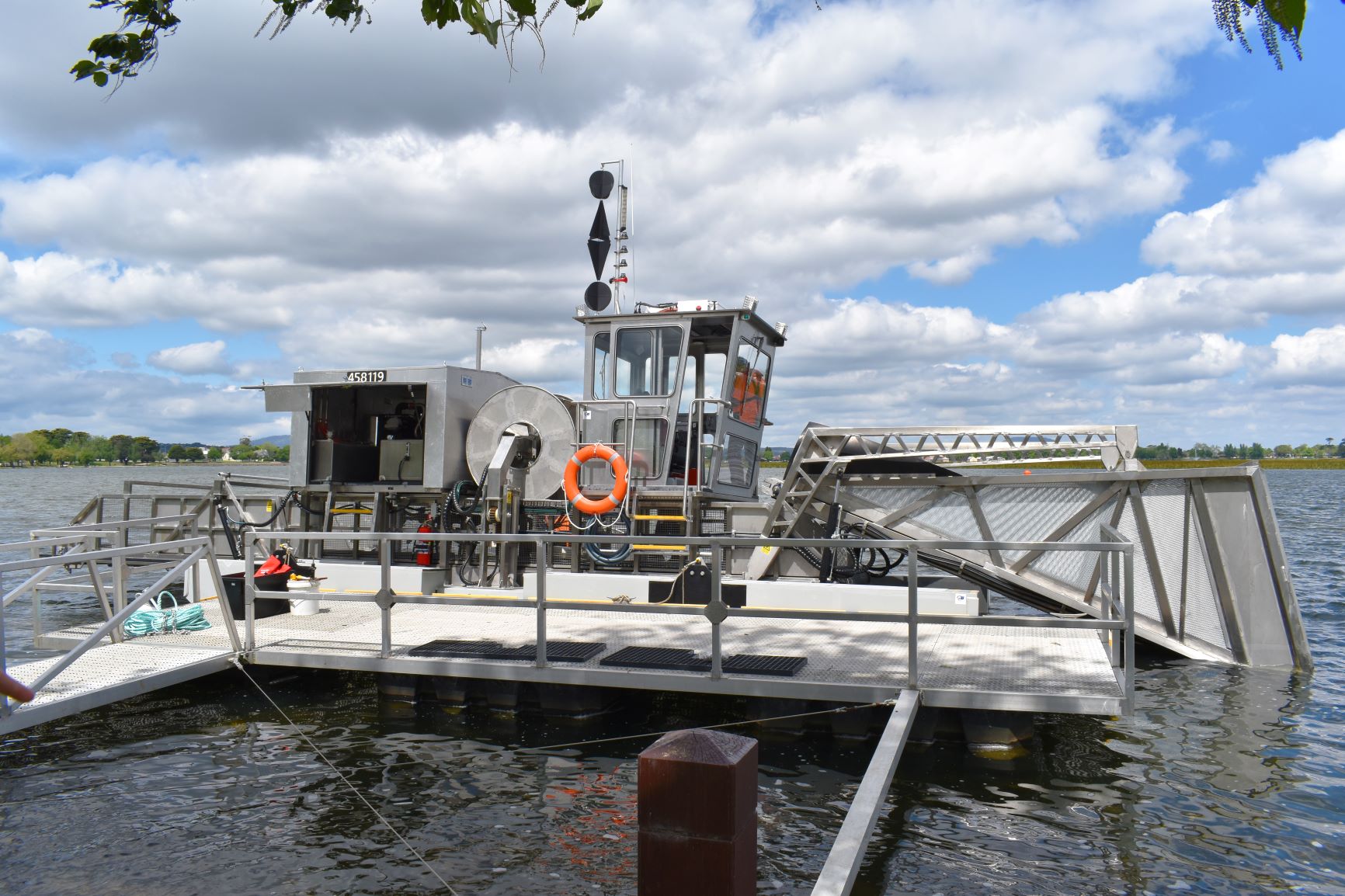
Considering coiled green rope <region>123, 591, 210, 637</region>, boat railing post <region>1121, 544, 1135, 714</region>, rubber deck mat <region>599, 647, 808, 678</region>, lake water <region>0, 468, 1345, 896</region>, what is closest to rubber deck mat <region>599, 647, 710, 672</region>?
rubber deck mat <region>599, 647, 808, 678</region>

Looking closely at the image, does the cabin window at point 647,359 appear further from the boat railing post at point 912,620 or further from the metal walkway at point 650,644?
the boat railing post at point 912,620

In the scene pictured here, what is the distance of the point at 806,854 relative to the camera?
5.78 meters

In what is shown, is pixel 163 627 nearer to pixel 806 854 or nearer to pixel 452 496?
pixel 452 496

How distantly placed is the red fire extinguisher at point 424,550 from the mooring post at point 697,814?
32.3 ft

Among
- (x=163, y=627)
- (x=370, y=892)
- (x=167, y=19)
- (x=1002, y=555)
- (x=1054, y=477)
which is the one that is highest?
(x=167, y=19)

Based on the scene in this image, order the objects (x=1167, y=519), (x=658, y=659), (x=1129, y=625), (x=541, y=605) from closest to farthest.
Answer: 1. (x=1129, y=625)
2. (x=541, y=605)
3. (x=658, y=659)
4. (x=1167, y=519)

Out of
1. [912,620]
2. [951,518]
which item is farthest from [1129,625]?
[951,518]

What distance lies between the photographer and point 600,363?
12.8 metres

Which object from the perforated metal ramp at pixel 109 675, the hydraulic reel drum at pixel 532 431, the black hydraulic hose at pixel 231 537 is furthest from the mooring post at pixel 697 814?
the black hydraulic hose at pixel 231 537

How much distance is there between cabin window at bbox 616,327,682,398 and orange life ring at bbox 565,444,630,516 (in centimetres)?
99

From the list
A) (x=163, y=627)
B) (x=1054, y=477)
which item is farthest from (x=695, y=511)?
(x=163, y=627)

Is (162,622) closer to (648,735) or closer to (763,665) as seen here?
(648,735)

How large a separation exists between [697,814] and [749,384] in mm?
10401

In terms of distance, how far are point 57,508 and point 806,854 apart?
51.7m
